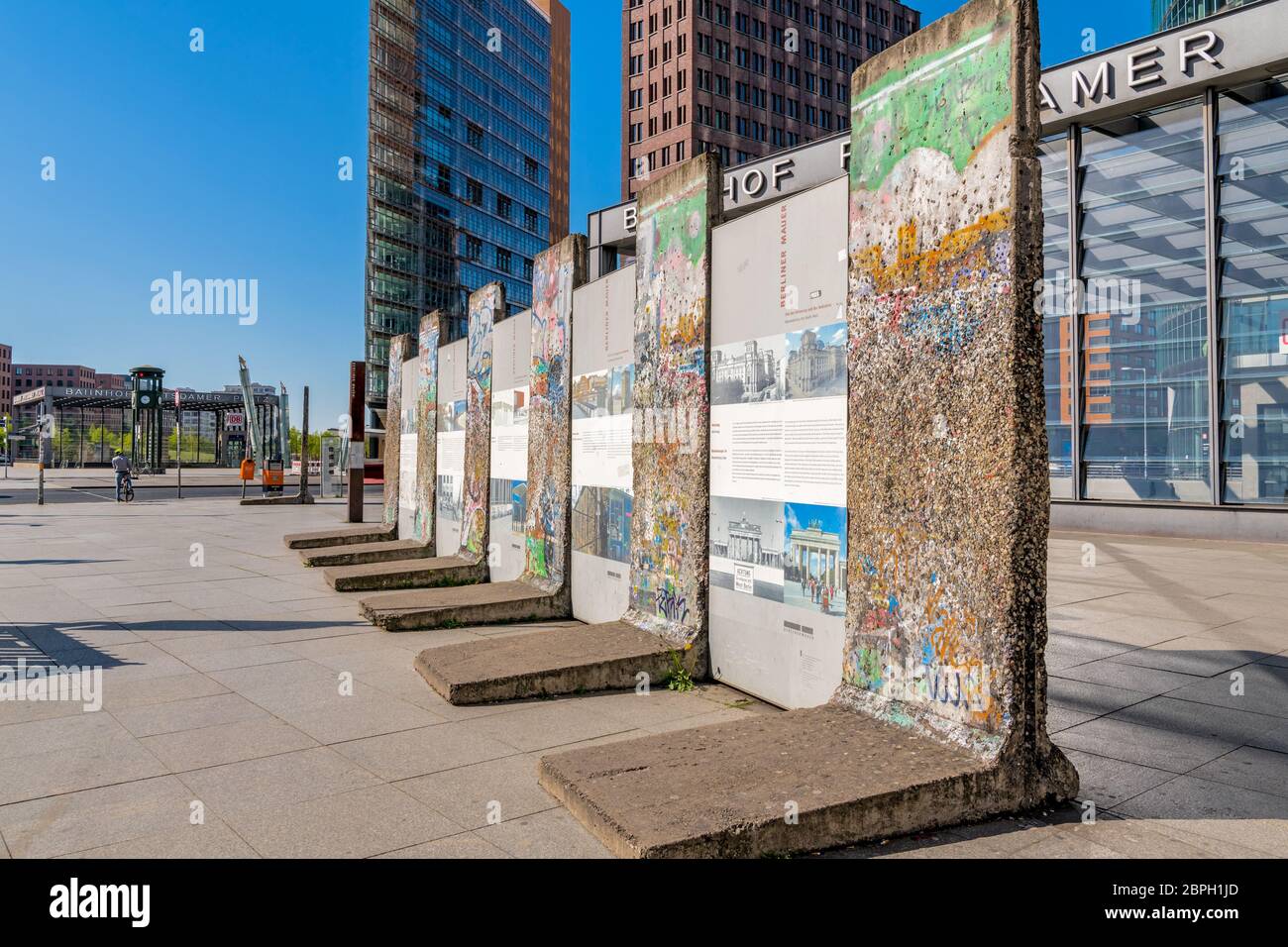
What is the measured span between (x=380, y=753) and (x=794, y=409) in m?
3.24

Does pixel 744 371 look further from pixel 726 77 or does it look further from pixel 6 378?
pixel 6 378

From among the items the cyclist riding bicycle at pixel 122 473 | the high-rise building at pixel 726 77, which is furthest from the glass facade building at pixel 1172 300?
the high-rise building at pixel 726 77

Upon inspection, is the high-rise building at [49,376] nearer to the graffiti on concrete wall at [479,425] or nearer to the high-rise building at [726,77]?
the high-rise building at [726,77]

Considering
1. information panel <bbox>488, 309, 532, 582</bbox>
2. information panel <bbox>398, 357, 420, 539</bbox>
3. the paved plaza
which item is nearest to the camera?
the paved plaza

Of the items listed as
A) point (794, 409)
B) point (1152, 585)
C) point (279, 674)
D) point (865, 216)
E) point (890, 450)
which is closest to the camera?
point (890, 450)

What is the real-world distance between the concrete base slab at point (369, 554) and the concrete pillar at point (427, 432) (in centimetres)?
21

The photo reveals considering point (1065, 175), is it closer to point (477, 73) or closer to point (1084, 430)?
point (1084, 430)

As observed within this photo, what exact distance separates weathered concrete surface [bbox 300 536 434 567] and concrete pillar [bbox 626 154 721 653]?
6.54 meters

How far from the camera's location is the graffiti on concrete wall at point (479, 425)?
1152cm

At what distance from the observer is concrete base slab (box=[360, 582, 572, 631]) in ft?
27.9

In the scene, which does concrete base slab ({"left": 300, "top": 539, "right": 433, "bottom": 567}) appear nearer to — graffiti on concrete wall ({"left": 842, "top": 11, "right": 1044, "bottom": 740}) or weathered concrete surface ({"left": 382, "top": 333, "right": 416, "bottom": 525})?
weathered concrete surface ({"left": 382, "top": 333, "right": 416, "bottom": 525})

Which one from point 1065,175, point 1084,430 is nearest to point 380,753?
point 1084,430

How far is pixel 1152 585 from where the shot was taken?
10953 mm

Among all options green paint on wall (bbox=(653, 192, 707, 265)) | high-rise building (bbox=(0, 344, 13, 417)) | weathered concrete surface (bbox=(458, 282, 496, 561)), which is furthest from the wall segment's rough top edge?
high-rise building (bbox=(0, 344, 13, 417))
